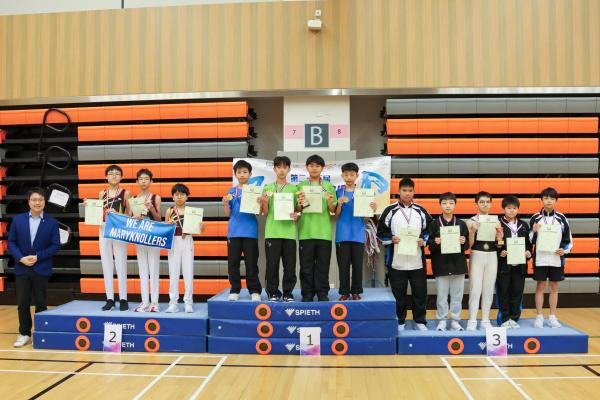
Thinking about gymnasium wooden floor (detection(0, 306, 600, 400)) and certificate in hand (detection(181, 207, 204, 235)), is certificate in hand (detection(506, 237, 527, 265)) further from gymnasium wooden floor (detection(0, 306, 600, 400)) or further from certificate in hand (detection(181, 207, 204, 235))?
certificate in hand (detection(181, 207, 204, 235))

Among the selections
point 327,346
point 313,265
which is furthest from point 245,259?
point 327,346

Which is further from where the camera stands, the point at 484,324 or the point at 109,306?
the point at 109,306

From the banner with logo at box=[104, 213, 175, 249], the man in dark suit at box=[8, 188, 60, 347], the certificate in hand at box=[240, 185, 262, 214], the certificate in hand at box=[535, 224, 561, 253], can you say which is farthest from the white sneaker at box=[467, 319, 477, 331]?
the man in dark suit at box=[8, 188, 60, 347]

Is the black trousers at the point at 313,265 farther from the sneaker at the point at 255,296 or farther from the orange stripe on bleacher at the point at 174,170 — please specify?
the orange stripe on bleacher at the point at 174,170

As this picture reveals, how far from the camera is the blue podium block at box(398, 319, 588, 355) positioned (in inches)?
167

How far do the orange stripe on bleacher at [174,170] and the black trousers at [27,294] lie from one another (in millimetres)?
2145

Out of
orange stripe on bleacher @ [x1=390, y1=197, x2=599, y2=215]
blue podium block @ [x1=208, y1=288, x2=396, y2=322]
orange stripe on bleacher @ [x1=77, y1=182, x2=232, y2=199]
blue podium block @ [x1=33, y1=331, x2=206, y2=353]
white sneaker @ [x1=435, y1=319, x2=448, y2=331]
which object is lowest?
blue podium block @ [x1=33, y1=331, x2=206, y2=353]

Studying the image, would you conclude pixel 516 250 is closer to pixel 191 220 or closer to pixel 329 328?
pixel 329 328

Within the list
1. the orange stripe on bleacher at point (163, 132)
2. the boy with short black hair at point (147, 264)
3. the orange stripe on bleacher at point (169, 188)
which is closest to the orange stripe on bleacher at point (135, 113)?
the orange stripe on bleacher at point (163, 132)

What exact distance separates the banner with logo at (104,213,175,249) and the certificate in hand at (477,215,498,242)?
116 inches

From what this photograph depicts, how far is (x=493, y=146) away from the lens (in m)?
6.24

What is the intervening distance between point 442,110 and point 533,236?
2.16 meters

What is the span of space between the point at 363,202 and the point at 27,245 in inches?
134

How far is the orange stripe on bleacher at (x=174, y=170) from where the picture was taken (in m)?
6.42
